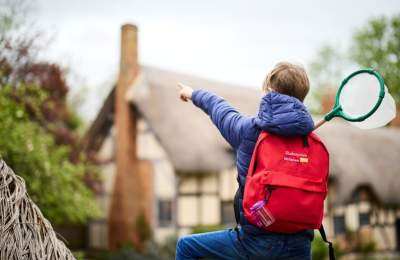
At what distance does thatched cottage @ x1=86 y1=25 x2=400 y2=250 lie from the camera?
14039mm

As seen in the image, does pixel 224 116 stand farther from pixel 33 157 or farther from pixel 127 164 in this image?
pixel 127 164

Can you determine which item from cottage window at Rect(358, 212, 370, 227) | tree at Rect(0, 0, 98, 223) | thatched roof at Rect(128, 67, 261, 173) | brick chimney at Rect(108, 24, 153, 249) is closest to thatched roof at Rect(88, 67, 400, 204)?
thatched roof at Rect(128, 67, 261, 173)

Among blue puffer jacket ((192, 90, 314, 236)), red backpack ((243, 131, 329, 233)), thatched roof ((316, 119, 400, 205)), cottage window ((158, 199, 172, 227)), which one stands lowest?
cottage window ((158, 199, 172, 227))

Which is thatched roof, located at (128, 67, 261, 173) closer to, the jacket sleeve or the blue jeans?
the jacket sleeve

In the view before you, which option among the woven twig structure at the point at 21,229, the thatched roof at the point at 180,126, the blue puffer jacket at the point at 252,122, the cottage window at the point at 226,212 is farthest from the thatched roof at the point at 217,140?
the blue puffer jacket at the point at 252,122

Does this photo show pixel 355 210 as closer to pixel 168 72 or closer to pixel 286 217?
pixel 168 72

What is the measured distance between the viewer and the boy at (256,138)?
2504mm

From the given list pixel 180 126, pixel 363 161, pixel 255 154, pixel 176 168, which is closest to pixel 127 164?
pixel 180 126

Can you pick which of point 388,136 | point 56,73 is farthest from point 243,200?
point 388,136

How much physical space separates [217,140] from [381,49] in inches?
547

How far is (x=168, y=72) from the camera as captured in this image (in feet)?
57.1

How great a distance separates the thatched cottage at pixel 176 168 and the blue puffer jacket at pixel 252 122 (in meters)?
10.7

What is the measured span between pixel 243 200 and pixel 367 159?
659 inches

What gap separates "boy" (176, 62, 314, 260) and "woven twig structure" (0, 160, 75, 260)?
2.17ft
